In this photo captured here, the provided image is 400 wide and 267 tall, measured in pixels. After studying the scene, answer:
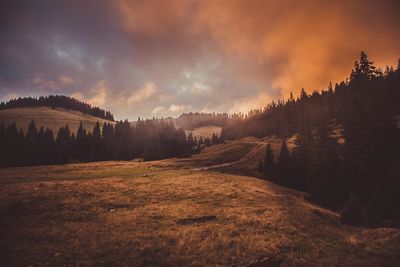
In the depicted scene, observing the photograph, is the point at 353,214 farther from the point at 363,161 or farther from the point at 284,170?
the point at 284,170

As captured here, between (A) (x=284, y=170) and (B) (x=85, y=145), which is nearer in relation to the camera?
(A) (x=284, y=170)

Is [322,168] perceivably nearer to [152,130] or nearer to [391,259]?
[391,259]

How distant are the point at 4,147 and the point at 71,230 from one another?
8603 centimetres

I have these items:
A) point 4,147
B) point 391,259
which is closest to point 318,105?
point 391,259

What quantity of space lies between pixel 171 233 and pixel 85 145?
111410 millimetres

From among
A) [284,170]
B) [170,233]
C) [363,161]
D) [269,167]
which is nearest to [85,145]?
[269,167]

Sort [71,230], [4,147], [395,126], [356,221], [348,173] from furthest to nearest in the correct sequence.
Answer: [4,147]
[348,173]
[395,126]
[356,221]
[71,230]

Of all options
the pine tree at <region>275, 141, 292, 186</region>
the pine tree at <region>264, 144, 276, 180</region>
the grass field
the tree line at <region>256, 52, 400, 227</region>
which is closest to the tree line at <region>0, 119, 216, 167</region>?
the pine tree at <region>264, 144, 276, 180</region>

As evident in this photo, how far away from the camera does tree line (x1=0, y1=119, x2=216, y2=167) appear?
265 ft

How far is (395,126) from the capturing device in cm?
3244

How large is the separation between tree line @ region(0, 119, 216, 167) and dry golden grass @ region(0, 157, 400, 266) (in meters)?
67.8

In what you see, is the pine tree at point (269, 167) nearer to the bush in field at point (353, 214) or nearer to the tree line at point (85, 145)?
the bush in field at point (353, 214)

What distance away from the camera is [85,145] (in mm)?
112125

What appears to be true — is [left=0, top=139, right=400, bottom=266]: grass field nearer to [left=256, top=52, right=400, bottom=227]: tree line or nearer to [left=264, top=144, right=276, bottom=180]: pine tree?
[left=256, top=52, right=400, bottom=227]: tree line
